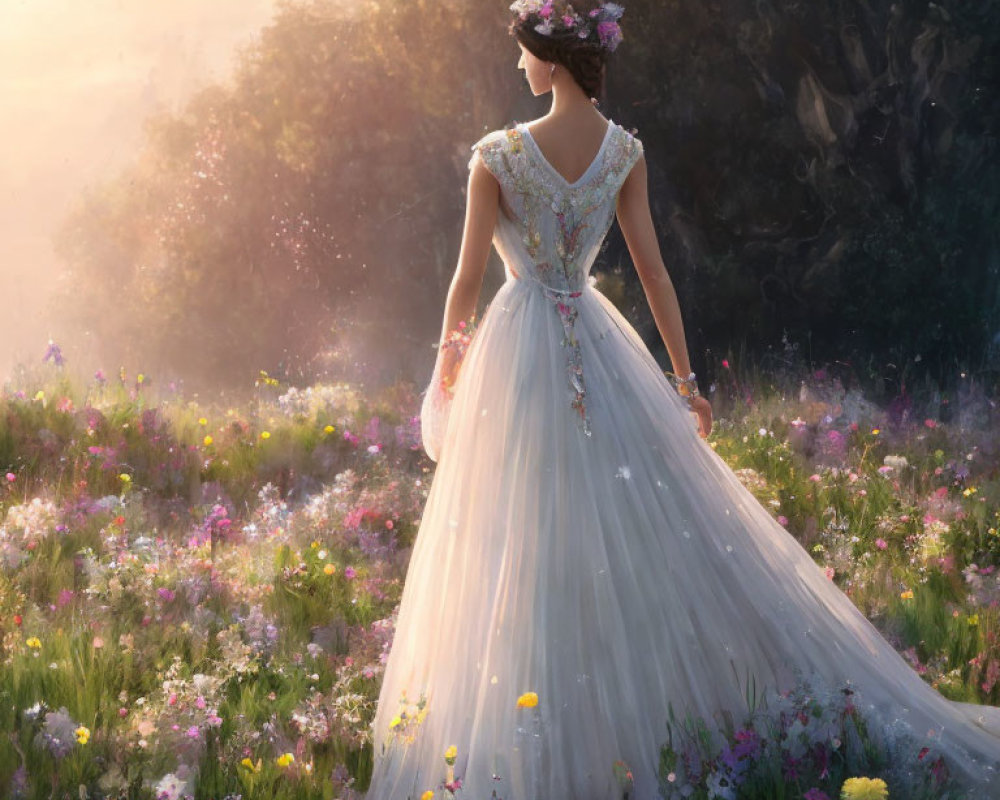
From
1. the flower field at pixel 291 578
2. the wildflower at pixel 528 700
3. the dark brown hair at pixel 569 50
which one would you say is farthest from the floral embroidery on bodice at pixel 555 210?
the flower field at pixel 291 578

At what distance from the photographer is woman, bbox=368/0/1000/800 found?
3.64 m

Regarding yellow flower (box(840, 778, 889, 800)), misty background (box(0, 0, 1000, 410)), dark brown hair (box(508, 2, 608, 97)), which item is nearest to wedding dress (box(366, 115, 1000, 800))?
→ dark brown hair (box(508, 2, 608, 97))

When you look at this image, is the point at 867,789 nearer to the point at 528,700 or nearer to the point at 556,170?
the point at 528,700

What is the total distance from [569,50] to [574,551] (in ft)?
6.18

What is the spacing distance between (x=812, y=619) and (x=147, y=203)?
665 inches

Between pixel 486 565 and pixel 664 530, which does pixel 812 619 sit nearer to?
pixel 664 530

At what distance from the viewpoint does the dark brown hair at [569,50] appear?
4039mm

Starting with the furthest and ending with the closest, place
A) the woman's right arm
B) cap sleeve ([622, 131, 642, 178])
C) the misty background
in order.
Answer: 1. the misty background
2. the woman's right arm
3. cap sleeve ([622, 131, 642, 178])

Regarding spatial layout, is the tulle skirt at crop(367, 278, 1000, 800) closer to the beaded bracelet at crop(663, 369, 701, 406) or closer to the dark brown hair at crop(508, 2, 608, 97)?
the beaded bracelet at crop(663, 369, 701, 406)

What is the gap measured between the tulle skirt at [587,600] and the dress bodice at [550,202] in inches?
4.5

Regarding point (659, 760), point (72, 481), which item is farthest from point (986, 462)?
point (72, 481)

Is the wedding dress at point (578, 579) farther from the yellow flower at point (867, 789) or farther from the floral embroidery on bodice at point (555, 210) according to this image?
the yellow flower at point (867, 789)

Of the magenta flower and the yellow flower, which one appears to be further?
the magenta flower

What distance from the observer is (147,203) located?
61.0 ft
